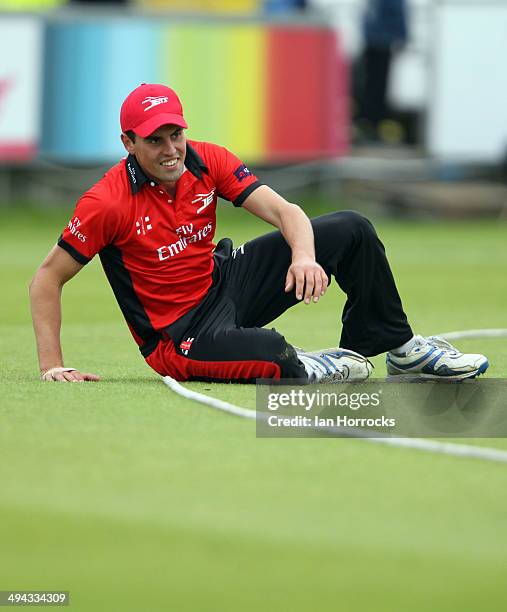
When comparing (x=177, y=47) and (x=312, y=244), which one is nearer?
(x=312, y=244)

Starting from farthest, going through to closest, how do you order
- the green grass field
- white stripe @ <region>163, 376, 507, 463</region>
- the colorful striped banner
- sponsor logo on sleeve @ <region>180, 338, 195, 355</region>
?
the colorful striped banner < sponsor logo on sleeve @ <region>180, 338, 195, 355</region> < white stripe @ <region>163, 376, 507, 463</region> < the green grass field

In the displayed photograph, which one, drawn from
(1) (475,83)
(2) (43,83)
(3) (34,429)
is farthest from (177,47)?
(3) (34,429)

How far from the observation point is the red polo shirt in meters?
6.31

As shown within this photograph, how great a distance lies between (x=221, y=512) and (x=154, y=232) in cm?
236

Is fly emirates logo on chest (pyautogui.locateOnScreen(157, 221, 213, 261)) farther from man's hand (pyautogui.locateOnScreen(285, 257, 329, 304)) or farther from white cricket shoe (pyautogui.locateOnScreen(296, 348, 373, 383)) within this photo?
white cricket shoe (pyautogui.locateOnScreen(296, 348, 373, 383))

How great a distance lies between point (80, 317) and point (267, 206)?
349cm

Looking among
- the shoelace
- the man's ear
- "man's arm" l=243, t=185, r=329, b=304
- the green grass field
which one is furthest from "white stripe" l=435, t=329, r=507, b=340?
the man's ear

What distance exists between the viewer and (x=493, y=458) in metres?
4.89

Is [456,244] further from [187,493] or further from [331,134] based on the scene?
[187,493]

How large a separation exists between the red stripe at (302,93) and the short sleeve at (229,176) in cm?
1061

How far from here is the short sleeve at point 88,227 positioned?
20.5ft

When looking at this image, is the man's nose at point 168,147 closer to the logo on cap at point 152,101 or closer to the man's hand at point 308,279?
the logo on cap at point 152,101

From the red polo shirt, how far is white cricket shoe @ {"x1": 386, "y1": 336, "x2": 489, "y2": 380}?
100 cm

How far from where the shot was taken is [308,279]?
20.2ft
